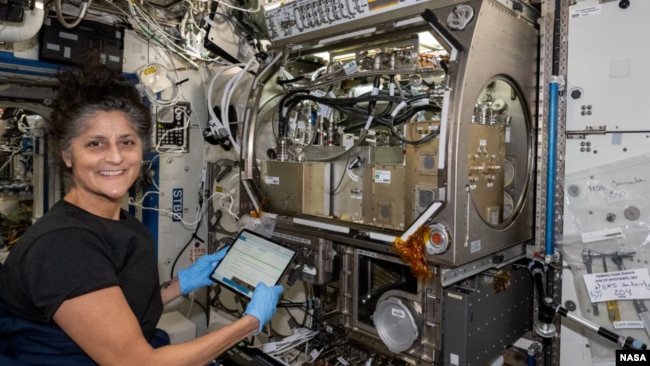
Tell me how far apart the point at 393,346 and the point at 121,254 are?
110 cm

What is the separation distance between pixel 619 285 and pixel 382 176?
1020mm

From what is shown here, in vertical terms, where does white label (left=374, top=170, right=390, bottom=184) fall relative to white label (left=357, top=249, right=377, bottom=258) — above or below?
above

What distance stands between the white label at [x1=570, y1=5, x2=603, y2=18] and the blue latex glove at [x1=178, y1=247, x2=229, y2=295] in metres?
1.85

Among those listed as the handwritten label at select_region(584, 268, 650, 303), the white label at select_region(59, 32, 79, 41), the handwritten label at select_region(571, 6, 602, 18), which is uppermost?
the white label at select_region(59, 32, 79, 41)

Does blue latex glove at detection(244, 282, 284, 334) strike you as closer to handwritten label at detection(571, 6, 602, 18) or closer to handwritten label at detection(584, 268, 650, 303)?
handwritten label at detection(584, 268, 650, 303)

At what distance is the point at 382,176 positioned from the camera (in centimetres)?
186

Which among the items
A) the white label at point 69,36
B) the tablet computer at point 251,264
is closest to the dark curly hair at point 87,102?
the tablet computer at point 251,264

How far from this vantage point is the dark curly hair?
1.33 meters

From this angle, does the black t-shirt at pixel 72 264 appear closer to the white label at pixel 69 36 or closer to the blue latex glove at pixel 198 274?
the blue latex glove at pixel 198 274

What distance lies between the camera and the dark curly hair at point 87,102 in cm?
133

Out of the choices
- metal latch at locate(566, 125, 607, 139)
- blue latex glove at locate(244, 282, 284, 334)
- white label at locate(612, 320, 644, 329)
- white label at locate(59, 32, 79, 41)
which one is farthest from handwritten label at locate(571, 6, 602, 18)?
white label at locate(59, 32, 79, 41)

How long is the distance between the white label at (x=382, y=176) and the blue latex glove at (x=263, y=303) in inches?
25.0

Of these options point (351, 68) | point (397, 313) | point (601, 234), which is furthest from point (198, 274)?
point (601, 234)

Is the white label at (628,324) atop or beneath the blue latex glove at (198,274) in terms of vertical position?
beneath
